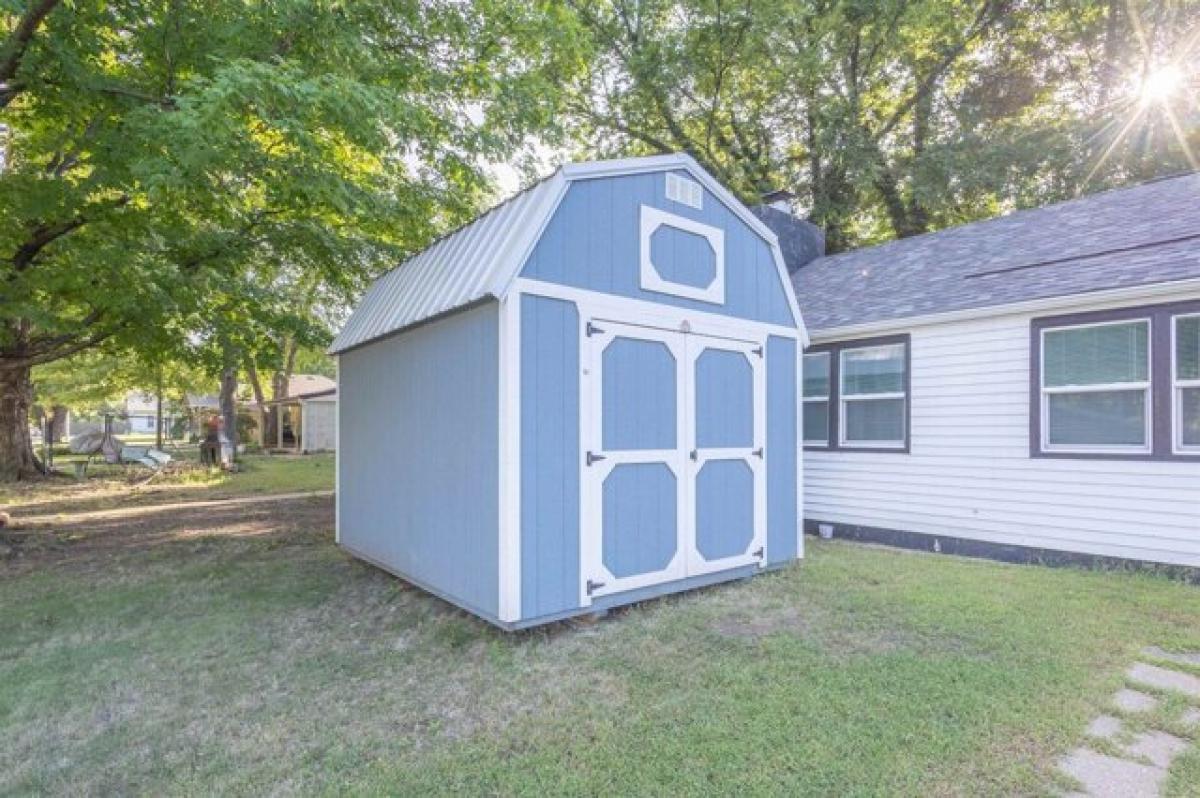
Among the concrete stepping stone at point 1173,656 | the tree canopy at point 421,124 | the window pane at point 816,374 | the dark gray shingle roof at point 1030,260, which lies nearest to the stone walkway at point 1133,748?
the concrete stepping stone at point 1173,656

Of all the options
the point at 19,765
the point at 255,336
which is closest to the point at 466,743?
the point at 19,765

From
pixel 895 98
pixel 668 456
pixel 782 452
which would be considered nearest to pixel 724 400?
pixel 668 456

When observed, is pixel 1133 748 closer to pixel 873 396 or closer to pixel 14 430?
pixel 873 396

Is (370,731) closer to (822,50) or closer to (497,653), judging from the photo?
(497,653)

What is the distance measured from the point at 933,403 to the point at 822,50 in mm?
12040

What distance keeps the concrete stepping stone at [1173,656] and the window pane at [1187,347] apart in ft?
9.35

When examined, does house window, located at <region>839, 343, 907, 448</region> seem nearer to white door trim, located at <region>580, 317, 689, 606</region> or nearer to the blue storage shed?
the blue storage shed

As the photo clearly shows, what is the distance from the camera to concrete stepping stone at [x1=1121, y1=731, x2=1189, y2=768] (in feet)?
9.00

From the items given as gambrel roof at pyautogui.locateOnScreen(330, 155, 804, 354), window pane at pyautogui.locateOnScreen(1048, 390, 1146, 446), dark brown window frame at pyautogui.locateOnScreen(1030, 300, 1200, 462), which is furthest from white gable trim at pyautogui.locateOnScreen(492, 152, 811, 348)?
dark brown window frame at pyautogui.locateOnScreen(1030, 300, 1200, 462)

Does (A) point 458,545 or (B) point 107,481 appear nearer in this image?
(A) point 458,545

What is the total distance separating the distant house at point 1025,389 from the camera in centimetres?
562

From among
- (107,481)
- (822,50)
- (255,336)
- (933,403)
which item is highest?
(822,50)

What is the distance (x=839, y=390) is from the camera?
8156mm

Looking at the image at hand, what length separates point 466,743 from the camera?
9.75 feet
